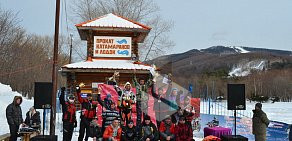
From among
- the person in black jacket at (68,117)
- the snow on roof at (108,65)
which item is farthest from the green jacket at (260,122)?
the snow on roof at (108,65)

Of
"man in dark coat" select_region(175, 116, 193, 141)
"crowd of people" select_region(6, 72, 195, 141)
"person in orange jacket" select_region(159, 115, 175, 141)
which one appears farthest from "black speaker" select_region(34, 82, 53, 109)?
"man in dark coat" select_region(175, 116, 193, 141)

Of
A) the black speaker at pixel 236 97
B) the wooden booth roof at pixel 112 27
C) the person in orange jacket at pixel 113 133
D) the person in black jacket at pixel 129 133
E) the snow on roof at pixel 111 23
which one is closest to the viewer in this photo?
the person in orange jacket at pixel 113 133

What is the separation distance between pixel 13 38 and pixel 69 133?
65.1ft

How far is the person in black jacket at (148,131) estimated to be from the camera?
28.5 ft

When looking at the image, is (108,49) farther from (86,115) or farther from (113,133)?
(113,133)

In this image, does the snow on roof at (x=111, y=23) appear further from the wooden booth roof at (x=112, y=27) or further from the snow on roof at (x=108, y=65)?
the snow on roof at (x=108, y=65)

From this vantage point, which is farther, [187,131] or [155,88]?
[155,88]

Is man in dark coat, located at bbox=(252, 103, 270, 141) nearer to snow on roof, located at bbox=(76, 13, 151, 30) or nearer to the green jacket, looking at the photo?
the green jacket

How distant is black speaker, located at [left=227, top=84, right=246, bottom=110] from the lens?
29.6ft

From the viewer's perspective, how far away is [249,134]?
1426cm

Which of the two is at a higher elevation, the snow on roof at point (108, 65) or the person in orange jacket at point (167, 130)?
the snow on roof at point (108, 65)

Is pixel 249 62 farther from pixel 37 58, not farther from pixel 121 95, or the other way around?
pixel 121 95

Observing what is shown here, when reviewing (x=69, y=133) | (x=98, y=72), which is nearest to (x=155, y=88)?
(x=69, y=133)

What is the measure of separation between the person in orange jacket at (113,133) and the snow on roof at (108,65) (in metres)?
6.20
